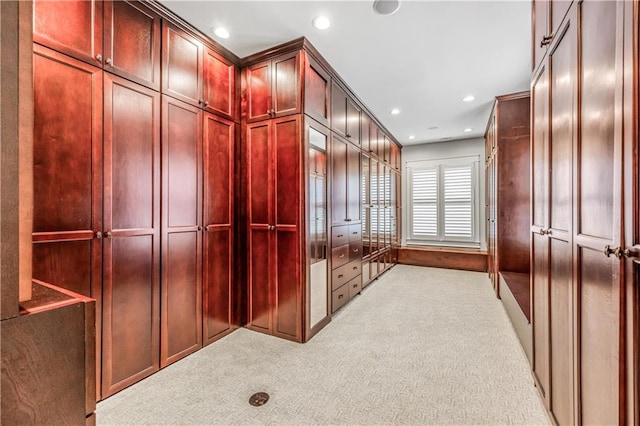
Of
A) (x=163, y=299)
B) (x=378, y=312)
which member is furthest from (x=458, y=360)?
(x=163, y=299)

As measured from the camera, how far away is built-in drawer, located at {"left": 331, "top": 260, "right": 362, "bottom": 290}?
3219 millimetres

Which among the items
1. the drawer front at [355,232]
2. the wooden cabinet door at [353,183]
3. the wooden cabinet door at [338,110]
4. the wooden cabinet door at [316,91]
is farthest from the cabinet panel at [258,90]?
the drawer front at [355,232]

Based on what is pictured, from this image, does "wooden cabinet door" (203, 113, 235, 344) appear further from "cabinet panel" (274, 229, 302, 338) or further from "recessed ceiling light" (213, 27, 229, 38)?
"recessed ceiling light" (213, 27, 229, 38)

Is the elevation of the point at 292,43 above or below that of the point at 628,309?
above

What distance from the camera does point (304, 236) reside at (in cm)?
262

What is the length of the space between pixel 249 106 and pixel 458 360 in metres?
3.06

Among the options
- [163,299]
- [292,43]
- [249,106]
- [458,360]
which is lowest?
[458,360]

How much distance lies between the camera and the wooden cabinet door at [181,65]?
217cm

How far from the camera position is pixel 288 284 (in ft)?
8.75

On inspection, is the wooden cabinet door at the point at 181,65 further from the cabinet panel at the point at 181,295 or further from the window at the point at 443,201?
the window at the point at 443,201

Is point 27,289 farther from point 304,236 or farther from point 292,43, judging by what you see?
point 292,43

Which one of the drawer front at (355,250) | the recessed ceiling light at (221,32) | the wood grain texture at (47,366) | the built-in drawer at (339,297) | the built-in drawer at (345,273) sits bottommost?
the built-in drawer at (339,297)

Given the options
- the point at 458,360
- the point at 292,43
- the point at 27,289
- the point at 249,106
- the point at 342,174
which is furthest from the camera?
the point at 342,174

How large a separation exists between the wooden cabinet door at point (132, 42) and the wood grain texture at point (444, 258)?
547cm
